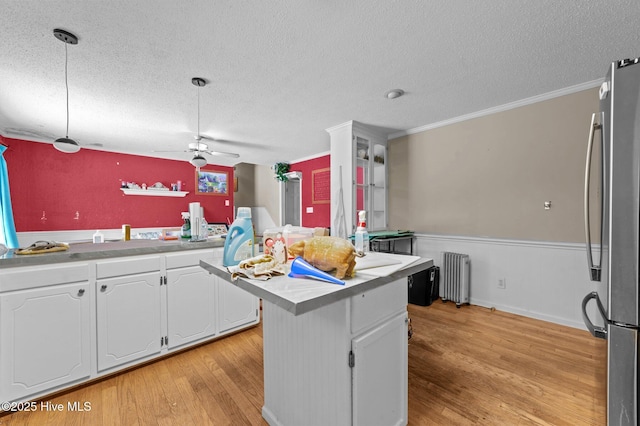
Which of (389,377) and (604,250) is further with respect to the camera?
(389,377)

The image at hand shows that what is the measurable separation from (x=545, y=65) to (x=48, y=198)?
22.1 feet

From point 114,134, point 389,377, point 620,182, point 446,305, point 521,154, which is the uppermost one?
point 114,134

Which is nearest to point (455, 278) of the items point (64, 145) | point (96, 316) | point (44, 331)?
point (96, 316)

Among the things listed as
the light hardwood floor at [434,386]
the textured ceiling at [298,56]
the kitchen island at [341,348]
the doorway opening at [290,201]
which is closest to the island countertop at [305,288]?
the kitchen island at [341,348]

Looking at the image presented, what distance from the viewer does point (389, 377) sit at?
1122 mm

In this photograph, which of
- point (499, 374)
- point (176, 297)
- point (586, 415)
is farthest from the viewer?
point (176, 297)

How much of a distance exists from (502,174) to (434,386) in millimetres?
2472

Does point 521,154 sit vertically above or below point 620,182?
above

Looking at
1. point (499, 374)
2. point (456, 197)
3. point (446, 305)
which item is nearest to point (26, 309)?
point (499, 374)

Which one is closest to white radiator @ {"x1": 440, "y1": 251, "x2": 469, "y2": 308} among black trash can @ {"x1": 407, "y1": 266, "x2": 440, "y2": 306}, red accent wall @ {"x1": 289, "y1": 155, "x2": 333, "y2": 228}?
black trash can @ {"x1": 407, "y1": 266, "x2": 440, "y2": 306}

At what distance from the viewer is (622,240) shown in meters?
0.90

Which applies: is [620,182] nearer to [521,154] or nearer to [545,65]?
[545,65]

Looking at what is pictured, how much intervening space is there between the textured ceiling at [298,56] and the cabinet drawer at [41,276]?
1.53 m

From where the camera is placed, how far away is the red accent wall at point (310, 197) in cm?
533
